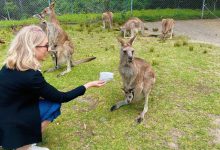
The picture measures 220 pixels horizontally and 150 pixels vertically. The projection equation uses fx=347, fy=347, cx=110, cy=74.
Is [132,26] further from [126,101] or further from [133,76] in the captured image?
[133,76]

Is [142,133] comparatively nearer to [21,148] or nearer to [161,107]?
[161,107]

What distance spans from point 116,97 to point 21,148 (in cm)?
205

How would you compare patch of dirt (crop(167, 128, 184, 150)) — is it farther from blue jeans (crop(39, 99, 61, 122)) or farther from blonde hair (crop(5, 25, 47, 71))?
blonde hair (crop(5, 25, 47, 71))

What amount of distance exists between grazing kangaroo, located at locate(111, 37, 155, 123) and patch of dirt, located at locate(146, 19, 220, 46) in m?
4.94

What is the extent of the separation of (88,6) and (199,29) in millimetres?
4354

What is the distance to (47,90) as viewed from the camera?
302 centimetres

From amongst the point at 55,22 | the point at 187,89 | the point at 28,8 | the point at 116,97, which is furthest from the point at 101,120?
the point at 28,8

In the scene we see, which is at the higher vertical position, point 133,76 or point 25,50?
point 25,50

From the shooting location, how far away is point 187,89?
5238mm

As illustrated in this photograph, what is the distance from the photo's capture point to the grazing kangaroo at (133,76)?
4.25 meters

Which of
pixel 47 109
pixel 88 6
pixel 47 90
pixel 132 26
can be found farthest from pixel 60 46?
pixel 88 6

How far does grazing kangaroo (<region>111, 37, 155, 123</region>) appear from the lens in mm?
4254

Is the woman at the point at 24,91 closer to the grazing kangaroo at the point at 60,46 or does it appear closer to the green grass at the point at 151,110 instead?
the green grass at the point at 151,110

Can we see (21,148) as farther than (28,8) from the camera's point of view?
No
